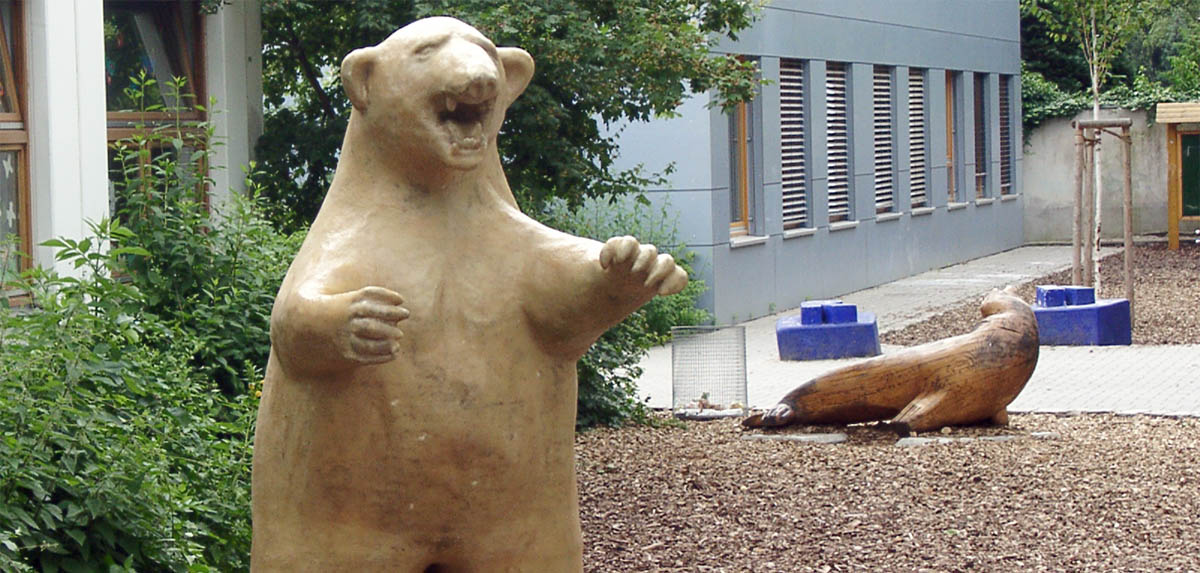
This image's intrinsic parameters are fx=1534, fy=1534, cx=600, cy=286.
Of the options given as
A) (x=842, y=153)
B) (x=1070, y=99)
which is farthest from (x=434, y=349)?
(x=1070, y=99)

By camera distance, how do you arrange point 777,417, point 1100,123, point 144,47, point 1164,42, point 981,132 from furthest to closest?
point 1164,42
point 981,132
point 1100,123
point 144,47
point 777,417

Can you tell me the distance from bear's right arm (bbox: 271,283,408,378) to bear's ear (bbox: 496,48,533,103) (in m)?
0.64

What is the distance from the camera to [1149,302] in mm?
17609

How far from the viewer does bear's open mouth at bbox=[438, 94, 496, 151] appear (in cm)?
308

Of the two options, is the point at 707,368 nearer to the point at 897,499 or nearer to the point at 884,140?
the point at 897,499

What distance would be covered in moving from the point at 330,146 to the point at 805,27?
929 centimetres

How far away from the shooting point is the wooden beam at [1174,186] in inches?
1006

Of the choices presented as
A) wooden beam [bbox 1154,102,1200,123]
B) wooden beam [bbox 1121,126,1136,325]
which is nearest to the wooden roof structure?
wooden beam [bbox 1154,102,1200,123]

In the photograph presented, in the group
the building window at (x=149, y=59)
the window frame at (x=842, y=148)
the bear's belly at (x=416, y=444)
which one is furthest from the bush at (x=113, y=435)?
the window frame at (x=842, y=148)

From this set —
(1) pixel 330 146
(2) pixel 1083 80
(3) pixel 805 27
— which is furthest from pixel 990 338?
(2) pixel 1083 80

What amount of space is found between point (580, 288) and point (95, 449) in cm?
187

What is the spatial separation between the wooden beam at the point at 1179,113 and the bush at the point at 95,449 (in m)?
21.3

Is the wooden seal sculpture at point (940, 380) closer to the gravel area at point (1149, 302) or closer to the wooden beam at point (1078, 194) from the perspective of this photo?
the gravel area at point (1149, 302)

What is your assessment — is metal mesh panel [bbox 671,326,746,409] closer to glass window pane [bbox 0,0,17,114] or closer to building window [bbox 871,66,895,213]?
glass window pane [bbox 0,0,17,114]
